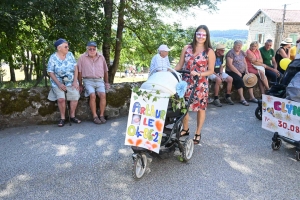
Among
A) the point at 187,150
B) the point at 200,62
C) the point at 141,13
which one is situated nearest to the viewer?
the point at 187,150

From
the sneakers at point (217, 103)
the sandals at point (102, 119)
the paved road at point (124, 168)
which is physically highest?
the sneakers at point (217, 103)

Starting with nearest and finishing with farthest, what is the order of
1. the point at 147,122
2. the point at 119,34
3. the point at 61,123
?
1. the point at 147,122
2. the point at 61,123
3. the point at 119,34

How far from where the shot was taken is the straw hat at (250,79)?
22.7ft

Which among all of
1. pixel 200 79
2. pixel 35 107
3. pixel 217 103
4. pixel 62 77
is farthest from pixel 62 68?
pixel 217 103

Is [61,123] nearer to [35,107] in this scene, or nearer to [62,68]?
[35,107]

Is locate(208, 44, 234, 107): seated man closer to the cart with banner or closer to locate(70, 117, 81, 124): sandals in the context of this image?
the cart with banner

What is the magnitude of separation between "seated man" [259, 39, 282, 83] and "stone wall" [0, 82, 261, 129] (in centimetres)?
413

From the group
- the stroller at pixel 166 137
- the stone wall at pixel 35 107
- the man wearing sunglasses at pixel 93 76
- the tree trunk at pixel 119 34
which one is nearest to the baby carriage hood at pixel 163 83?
the stroller at pixel 166 137

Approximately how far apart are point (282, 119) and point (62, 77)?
3.70m

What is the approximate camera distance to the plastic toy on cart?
384cm

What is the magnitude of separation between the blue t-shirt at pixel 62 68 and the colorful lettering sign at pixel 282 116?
10.9ft

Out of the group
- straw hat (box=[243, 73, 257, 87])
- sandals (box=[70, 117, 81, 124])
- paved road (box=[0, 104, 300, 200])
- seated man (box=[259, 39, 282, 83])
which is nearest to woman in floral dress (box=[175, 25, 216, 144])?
paved road (box=[0, 104, 300, 200])

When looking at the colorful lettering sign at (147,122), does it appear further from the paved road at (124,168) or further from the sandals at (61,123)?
the sandals at (61,123)

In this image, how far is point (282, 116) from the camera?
401cm
